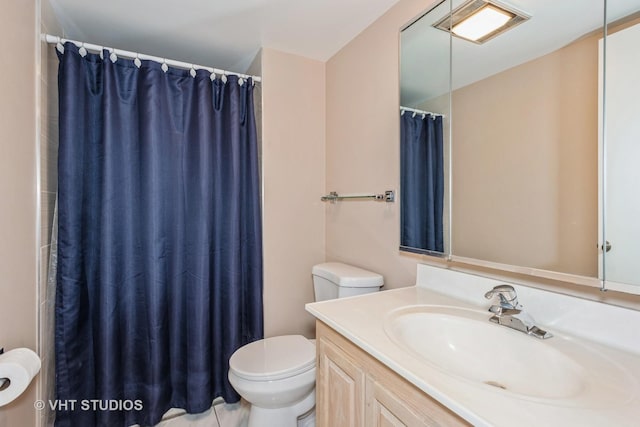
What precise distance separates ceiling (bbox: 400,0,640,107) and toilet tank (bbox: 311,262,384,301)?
0.86 metres

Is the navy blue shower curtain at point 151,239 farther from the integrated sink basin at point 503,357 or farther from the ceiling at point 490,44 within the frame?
the integrated sink basin at point 503,357

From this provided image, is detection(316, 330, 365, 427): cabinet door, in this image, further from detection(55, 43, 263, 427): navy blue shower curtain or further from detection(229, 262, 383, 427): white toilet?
detection(55, 43, 263, 427): navy blue shower curtain

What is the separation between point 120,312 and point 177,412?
2.22 feet

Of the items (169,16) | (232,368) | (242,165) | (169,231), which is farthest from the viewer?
(242,165)

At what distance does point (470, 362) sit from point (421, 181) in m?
0.74

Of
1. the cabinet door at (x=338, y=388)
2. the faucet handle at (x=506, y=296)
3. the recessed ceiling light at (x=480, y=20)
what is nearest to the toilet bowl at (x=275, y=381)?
the cabinet door at (x=338, y=388)

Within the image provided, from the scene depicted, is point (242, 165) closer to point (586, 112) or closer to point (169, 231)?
point (169, 231)

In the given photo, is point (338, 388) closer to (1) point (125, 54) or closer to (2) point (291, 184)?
(2) point (291, 184)

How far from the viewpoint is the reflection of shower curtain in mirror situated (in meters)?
1.27

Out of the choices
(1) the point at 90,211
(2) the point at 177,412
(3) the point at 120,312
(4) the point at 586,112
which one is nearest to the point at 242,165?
(1) the point at 90,211

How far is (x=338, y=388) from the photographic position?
36.2 inches

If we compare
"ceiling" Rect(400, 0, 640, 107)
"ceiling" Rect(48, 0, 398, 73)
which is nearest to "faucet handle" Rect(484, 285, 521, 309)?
"ceiling" Rect(400, 0, 640, 107)

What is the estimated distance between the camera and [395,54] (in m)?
1.44

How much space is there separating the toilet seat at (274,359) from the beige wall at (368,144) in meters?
0.54
